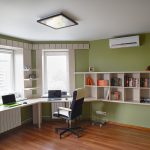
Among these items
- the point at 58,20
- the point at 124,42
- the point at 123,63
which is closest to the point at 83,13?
the point at 58,20

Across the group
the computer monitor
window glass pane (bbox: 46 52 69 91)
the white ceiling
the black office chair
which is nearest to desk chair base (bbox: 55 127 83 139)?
the black office chair

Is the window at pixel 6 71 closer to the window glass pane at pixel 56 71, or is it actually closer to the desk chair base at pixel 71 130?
the window glass pane at pixel 56 71

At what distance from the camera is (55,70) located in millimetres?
4703

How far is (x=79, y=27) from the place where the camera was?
3205 millimetres

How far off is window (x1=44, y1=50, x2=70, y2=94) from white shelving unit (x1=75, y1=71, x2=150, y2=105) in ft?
1.49

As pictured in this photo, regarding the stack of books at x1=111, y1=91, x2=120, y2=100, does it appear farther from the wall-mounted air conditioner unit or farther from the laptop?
the laptop

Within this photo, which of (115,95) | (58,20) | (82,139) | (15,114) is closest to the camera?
(58,20)

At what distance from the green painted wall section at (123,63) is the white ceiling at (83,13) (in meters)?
0.69

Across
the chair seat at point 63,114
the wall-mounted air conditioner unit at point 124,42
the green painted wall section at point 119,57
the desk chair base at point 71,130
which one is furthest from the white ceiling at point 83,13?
the desk chair base at point 71,130

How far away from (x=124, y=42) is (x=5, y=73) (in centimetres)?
305

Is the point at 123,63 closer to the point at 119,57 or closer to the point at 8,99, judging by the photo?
the point at 119,57

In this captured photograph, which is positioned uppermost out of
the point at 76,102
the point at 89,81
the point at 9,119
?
the point at 89,81

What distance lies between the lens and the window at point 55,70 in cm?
469

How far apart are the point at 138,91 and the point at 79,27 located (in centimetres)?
205
